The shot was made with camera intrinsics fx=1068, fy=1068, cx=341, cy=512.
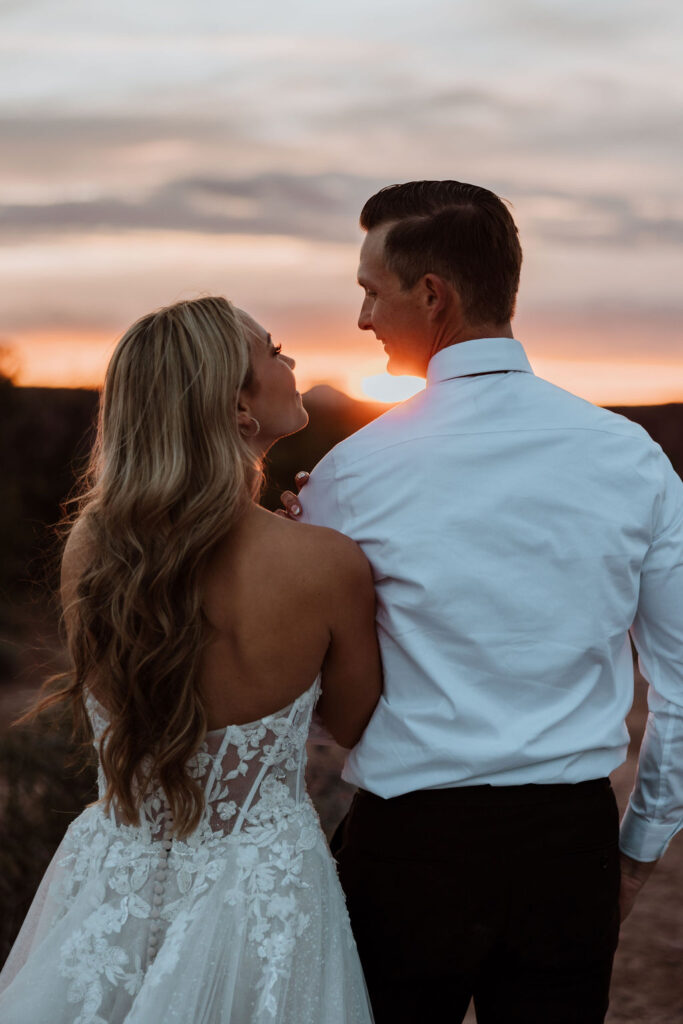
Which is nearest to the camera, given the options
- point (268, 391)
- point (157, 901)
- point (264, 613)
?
point (264, 613)

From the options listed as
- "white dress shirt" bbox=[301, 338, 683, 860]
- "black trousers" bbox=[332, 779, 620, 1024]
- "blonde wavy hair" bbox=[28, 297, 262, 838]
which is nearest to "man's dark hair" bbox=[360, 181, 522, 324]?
"white dress shirt" bbox=[301, 338, 683, 860]

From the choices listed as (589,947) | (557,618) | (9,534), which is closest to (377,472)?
(557,618)

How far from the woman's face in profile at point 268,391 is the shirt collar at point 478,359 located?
29 cm

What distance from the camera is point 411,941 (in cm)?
182

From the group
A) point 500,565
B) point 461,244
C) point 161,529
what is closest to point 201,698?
point 161,529

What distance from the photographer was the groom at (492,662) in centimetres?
176

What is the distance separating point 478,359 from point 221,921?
106cm

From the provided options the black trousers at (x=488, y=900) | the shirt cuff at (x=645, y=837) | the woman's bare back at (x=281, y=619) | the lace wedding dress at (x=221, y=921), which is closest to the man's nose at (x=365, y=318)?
the woman's bare back at (x=281, y=619)

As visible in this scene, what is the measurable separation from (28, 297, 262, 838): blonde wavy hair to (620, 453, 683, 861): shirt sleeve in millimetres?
729

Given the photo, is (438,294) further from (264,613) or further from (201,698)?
(201,698)

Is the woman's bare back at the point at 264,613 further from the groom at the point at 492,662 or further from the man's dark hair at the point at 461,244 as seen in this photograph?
the man's dark hair at the point at 461,244

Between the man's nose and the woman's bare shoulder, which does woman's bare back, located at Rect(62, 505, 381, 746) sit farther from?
the man's nose

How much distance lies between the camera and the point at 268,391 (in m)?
1.96

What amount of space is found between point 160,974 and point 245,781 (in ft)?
1.10
